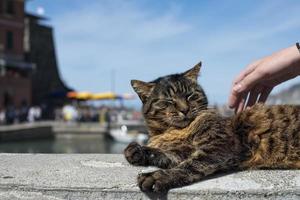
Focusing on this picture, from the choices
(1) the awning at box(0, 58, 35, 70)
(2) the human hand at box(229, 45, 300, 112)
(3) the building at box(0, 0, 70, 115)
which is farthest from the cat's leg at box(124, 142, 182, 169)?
(1) the awning at box(0, 58, 35, 70)

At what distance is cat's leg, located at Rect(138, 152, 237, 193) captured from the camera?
2.68 meters

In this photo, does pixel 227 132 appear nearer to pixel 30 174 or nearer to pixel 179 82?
pixel 179 82

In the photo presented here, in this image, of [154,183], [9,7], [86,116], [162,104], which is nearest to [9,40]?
[9,7]

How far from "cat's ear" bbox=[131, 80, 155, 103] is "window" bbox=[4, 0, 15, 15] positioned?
53.7 metres

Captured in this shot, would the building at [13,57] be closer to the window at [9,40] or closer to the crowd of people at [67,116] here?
the window at [9,40]

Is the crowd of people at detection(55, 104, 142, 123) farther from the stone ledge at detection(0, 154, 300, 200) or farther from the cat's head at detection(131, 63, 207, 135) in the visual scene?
the stone ledge at detection(0, 154, 300, 200)

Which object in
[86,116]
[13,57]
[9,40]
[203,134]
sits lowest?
[86,116]

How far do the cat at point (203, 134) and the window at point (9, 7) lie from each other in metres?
53.8

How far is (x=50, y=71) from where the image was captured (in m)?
64.1

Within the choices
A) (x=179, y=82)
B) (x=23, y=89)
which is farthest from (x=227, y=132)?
(x=23, y=89)

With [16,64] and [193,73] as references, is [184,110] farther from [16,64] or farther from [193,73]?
[16,64]

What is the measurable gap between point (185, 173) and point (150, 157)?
399 millimetres

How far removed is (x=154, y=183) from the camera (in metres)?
2.67

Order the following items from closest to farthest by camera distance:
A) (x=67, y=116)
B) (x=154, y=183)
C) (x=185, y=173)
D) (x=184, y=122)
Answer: (x=154, y=183)
(x=185, y=173)
(x=184, y=122)
(x=67, y=116)
